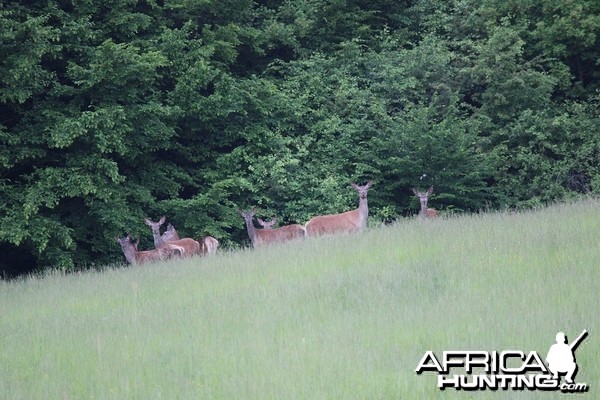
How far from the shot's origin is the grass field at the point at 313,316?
735cm

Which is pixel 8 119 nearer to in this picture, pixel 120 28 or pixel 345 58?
pixel 120 28

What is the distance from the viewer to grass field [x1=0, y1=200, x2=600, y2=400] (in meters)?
7.35

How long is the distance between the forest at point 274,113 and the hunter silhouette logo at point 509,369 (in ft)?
34.6

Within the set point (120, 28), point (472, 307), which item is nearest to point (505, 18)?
point (120, 28)

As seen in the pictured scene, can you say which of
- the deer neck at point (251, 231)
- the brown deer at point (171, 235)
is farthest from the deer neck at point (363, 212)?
the brown deer at point (171, 235)

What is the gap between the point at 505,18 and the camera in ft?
74.6

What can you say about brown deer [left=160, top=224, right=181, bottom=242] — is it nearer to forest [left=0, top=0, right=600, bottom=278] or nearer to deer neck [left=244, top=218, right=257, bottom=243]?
forest [left=0, top=0, right=600, bottom=278]

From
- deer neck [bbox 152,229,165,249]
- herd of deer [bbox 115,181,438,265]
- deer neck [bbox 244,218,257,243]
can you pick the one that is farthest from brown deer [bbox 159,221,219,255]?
deer neck [bbox 244,218,257,243]

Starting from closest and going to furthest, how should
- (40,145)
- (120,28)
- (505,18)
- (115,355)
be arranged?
(115,355) → (40,145) → (120,28) → (505,18)

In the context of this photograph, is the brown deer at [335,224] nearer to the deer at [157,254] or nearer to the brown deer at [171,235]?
the deer at [157,254]

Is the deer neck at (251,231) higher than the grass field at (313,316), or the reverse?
the deer neck at (251,231)

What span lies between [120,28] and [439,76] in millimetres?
8310

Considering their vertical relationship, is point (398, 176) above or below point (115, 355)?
above

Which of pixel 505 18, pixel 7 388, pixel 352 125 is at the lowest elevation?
pixel 7 388
